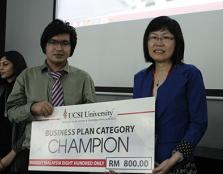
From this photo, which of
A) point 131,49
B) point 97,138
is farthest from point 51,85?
point 131,49

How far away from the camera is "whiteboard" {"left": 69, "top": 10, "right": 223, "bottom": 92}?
2234 mm

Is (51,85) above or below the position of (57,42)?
below

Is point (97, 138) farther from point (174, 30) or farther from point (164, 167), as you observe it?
point (174, 30)

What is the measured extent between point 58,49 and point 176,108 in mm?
723

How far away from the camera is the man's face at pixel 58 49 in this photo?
1.96 meters

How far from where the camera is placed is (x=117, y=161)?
1.66 meters

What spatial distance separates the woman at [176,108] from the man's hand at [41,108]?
53 cm

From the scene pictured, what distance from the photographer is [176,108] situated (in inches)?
61.2

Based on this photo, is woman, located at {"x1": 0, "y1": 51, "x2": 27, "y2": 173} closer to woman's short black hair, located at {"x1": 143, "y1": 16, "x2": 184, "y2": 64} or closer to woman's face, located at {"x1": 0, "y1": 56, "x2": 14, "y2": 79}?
woman's face, located at {"x1": 0, "y1": 56, "x2": 14, "y2": 79}

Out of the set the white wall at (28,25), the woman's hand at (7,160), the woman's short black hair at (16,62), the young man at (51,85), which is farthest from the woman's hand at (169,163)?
the woman's short black hair at (16,62)

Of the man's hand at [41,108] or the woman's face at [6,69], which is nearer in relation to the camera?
the man's hand at [41,108]

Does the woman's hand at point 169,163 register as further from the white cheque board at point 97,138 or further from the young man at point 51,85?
the young man at point 51,85

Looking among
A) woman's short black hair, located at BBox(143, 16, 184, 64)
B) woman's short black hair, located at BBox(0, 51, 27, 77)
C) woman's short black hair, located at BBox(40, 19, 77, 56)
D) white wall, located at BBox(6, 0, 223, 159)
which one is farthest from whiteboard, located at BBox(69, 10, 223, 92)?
Answer: woman's short black hair, located at BBox(40, 19, 77, 56)

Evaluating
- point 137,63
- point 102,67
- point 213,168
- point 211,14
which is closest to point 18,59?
point 102,67
